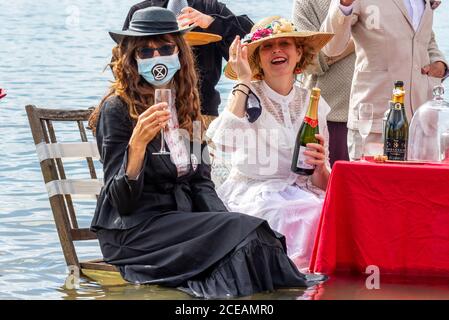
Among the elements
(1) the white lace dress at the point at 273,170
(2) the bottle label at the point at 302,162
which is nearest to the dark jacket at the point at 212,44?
(1) the white lace dress at the point at 273,170

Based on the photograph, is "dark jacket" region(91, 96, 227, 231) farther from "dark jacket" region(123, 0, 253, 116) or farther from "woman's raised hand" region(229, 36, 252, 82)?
"dark jacket" region(123, 0, 253, 116)

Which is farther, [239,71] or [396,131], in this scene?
[239,71]

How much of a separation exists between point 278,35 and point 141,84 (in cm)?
80

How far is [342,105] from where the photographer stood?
21.7 feet

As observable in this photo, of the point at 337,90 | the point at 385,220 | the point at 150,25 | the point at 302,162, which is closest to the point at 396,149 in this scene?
the point at 385,220

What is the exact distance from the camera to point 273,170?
569cm

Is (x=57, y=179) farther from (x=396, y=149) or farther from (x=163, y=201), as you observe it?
(x=396, y=149)

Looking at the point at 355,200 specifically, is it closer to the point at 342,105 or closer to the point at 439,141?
the point at 439,141

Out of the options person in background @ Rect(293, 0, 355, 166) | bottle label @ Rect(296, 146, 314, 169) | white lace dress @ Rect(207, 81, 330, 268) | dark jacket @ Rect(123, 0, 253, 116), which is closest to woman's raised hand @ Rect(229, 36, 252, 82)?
white lace dress @ Rect(207, 81, 330, 268)

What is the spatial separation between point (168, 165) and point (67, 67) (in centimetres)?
1156

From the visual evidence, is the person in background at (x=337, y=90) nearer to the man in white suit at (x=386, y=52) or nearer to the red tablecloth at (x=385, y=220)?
the man in white suit at (x=386, y=52)

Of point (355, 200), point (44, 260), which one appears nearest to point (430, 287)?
point (355, 200)

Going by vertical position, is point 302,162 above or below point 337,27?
below

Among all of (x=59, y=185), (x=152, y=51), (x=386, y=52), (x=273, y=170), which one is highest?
(x=152, y=51)
